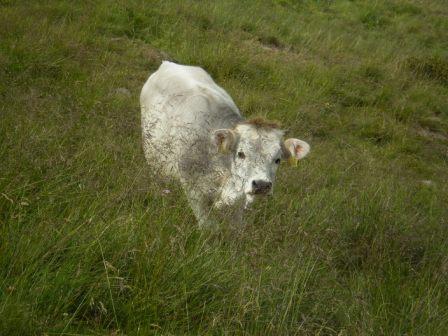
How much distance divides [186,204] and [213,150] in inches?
42.8

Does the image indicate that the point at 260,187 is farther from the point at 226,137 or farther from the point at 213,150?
the point at 213,150

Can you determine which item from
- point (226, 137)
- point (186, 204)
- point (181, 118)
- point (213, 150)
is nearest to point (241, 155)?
point (226, 137)

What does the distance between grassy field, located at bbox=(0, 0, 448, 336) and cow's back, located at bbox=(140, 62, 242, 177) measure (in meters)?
0.26

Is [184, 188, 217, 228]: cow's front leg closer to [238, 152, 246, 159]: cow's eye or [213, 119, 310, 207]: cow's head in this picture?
[213, 119, 310, 207]: cow's head

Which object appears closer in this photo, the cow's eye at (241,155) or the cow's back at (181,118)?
the cow's eye at (241,155)

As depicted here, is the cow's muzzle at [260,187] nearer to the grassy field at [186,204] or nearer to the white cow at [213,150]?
the white cow at [213,150]

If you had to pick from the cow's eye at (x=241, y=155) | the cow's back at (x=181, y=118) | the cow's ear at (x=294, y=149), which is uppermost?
the cow's eye at (x=241, y=155)

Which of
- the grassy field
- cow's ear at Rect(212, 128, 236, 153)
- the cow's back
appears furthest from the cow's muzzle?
the cow's back

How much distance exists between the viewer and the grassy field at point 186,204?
2.97 m

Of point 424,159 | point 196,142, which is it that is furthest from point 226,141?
point 424,159

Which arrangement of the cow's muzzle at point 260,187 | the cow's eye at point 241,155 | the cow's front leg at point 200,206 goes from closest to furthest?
the cow's front leg at point 200,206, the cow's muzzle at point 260,187, the cow's eye at point 241,155

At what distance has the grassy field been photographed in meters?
2.97

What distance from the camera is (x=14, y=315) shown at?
8.14 ft

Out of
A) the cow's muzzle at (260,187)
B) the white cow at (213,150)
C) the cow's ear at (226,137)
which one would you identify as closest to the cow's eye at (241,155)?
the white cow at (213,150)
